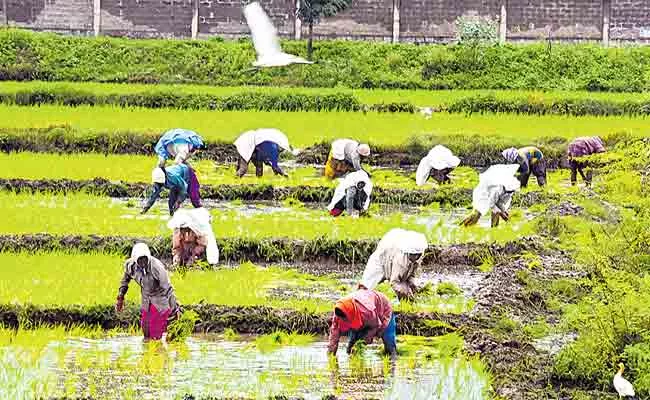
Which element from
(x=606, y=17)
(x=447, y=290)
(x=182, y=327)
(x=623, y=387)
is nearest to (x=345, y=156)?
(x=447, y=290)

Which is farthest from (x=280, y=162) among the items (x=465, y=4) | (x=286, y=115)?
(x=465, y=4)

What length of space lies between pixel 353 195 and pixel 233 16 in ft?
50.4

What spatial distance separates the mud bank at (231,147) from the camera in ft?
66.6

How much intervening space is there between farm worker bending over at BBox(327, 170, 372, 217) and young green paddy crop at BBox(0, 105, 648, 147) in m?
4.75

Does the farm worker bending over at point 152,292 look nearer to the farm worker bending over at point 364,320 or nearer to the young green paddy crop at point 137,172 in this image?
the farm worker bending over at point 364,320

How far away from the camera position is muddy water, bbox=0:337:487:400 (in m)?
9.34

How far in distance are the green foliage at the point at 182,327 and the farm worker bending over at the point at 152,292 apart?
15 cm

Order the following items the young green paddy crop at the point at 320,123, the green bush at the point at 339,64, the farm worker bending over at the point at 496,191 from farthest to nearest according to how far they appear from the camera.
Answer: the green bush at the point at 339,64
the young green paddy crop at the point at 320,123
the farm worker bending over at the point at 496,191

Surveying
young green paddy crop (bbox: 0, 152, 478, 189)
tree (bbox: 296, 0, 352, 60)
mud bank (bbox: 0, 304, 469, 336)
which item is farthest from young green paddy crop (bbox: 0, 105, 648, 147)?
mud bank (bbox: 0, 304, 469, 336)

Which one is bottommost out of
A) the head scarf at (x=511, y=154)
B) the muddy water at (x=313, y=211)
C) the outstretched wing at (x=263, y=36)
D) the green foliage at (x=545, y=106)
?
the muddy water at (x=313, y=211)

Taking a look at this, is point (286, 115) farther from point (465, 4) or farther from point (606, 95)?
point (465, 4)

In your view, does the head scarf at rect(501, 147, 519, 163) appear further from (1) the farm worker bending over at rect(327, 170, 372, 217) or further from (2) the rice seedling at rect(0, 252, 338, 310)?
(2) the rice seedling at rect(0, 252, 338, 310)

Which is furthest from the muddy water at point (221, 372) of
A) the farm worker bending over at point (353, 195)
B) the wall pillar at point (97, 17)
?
the wall pillar at point (97, 17)

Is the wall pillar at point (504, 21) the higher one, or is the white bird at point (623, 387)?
the wall pillar at point (504, 21)
